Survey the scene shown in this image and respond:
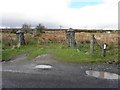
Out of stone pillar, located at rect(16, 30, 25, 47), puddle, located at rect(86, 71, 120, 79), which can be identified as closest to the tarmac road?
puddle, located at rect(86, 71, 120, 79)

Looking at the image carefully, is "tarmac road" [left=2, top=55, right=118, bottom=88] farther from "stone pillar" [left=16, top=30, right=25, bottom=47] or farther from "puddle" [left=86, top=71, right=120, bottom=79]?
"stone pillar" [left=16, top=30, right=25, bottom=47]

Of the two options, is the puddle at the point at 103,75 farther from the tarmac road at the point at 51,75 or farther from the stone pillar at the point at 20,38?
the stone pillar at the point at 20,38

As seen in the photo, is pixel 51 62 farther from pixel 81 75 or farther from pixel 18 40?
pixel 18 40

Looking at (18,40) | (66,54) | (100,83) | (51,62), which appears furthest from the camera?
(18,40)

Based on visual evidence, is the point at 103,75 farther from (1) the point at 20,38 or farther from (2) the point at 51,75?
(1) the point at 20,38

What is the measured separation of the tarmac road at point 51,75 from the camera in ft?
43.3

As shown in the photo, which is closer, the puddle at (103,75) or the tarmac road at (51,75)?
the tarmac road at (51,75)

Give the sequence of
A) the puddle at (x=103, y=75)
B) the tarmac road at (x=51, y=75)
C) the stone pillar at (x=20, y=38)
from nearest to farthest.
A: the tarmac road at (x=51, y=75), the puddle at (x=103, y=75), the stone pillar at (x=20, y=38)

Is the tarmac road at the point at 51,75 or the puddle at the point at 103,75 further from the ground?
the tarmac road at the point at 51,75

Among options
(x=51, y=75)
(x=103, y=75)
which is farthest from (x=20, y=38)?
(x=103, y=75)

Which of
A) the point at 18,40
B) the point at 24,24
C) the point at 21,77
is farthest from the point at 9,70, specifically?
the point at 24,24

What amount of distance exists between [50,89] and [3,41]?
947 inches

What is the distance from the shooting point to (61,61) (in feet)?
67.5

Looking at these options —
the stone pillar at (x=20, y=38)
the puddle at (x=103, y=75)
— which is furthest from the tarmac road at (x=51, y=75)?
the stone pillar at (x=20, y=38)
